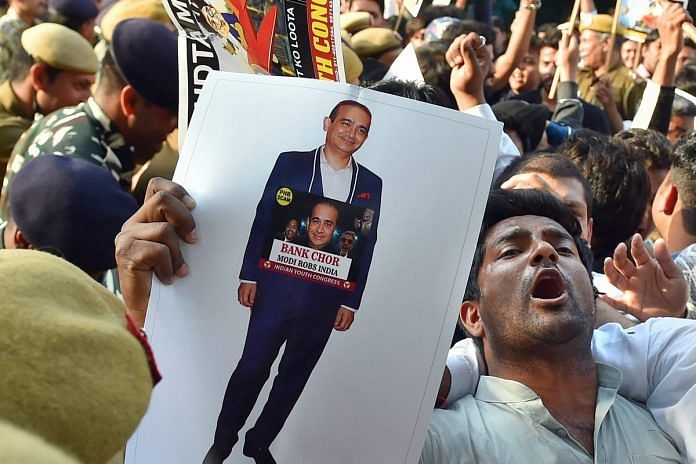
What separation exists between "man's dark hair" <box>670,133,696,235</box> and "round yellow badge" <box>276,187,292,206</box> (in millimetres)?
1771

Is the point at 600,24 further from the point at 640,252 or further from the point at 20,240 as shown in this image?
the point at 20,240

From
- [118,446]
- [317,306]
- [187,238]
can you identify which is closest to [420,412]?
[317,306]

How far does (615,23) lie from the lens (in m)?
5.30

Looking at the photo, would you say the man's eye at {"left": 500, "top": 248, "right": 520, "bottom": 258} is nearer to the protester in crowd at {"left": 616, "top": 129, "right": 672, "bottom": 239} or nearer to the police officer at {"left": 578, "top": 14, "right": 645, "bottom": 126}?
the protester in crowd at {"left": 616, "top": 129, "right": 672, "bottom": 239}

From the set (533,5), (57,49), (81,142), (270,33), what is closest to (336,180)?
(270,33)

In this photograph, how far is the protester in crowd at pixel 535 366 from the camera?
1.83 metres

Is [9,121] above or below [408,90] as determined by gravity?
below

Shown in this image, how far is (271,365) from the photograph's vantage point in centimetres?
150

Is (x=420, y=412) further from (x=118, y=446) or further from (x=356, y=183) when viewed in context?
(x=118, y=446)

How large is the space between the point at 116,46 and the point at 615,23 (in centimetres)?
321

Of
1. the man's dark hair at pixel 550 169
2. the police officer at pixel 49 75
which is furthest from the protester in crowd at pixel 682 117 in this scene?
the police officer at pixel 49 75

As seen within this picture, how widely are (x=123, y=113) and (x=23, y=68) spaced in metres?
1.13

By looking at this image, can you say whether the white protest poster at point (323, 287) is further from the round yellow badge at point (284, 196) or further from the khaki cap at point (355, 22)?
the khaki cap at point (355, 22)

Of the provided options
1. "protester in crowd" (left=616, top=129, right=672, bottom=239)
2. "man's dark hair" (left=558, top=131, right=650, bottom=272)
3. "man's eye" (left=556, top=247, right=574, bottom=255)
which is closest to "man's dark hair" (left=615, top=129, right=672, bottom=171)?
"protester in crowd" (left=616, top=129, right=672, bottom=239)
